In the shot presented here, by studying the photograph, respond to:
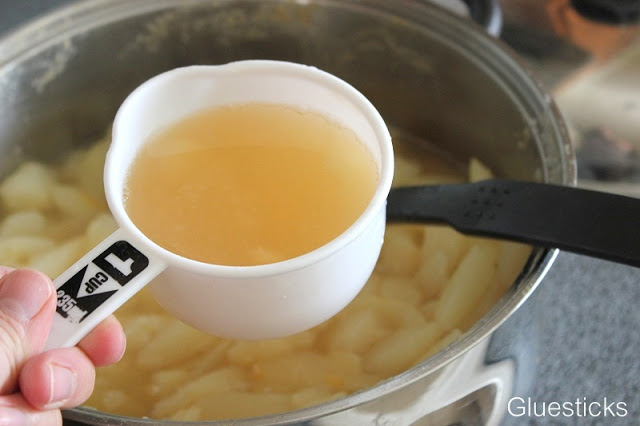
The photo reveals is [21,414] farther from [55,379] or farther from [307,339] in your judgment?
[307,339]

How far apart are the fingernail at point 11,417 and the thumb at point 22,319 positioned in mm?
17

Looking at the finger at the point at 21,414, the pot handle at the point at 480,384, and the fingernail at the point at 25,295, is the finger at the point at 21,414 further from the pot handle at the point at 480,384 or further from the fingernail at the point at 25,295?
the pot handle at the point at 480,384

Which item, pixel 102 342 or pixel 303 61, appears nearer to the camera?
pixel 102 342

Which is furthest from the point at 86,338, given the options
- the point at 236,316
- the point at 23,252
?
the point at 23,252

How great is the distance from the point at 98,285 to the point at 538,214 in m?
0.38

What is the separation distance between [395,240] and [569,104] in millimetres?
447

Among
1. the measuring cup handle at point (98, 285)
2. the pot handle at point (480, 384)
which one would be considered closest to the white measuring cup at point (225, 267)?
the measuring cup handle at point (98, 285)

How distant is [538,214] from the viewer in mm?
667

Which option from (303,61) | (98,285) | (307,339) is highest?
(98,285)

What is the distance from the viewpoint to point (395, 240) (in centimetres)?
87

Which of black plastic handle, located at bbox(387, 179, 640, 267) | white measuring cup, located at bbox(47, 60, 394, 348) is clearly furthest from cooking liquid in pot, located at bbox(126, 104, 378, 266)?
black plastic handle, located at bbox(387, 179, 640, 267)

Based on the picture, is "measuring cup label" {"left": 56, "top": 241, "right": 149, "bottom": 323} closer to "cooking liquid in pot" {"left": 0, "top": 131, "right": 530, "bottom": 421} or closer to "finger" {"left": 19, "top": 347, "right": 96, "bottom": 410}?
"finger" {"left": 19, "top": 347, "right": 96, "bottom": 410}

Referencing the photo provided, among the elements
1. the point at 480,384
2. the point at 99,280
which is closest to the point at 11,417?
the point at 99,280

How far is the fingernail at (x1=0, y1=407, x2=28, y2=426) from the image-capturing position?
1.55 ft
